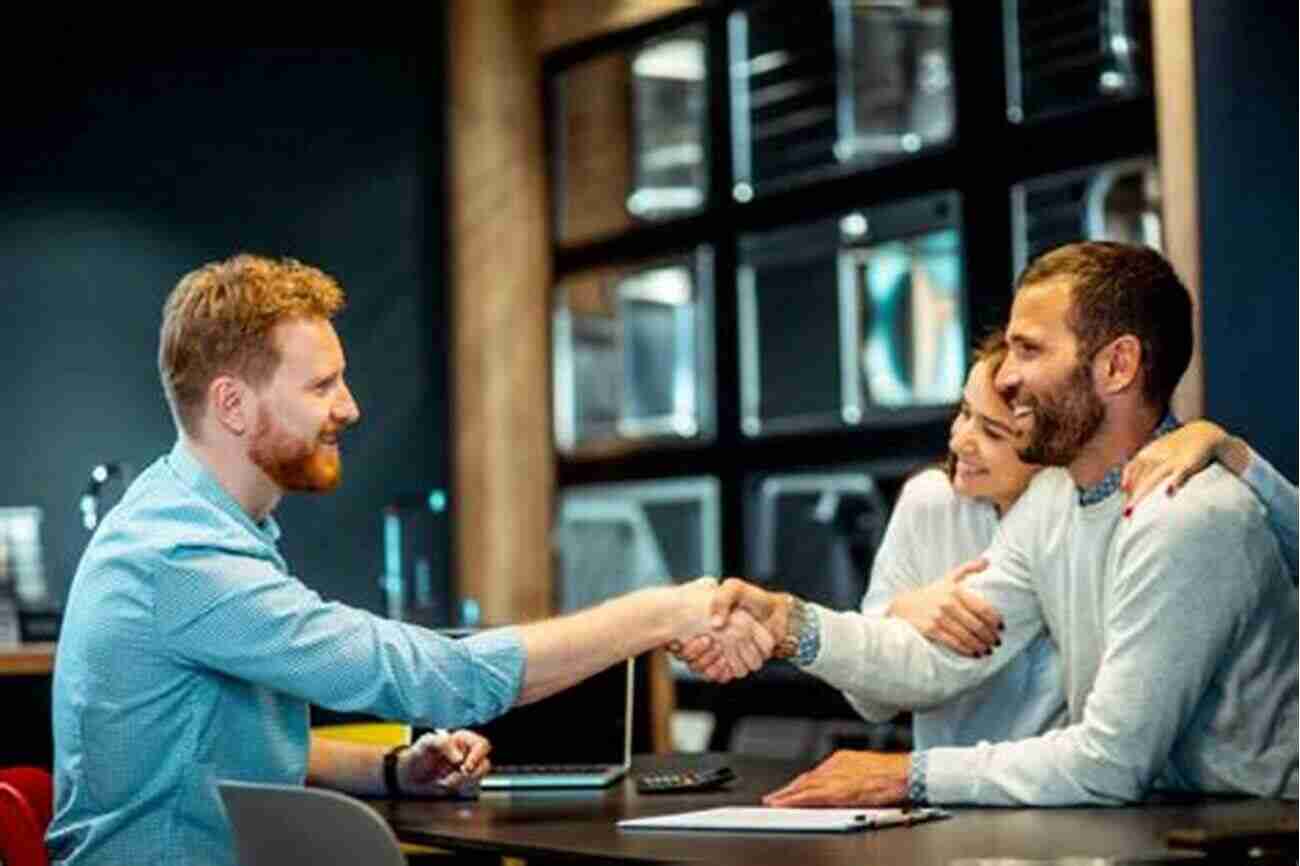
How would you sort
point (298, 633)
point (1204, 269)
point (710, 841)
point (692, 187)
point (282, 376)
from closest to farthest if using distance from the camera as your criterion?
point (710, 841)
point (298, 633)
point (282, 376)
point (1204, 269)
point (692, 187)

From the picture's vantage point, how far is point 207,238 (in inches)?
351

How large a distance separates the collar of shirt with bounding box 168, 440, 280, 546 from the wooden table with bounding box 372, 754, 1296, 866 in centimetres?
45

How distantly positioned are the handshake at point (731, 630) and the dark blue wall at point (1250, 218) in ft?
4.35

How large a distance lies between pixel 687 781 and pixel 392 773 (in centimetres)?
42

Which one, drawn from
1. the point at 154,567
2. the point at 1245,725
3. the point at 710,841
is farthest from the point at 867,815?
the point at 154,567

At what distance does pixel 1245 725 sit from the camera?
332cm

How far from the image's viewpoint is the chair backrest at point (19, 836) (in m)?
3.14

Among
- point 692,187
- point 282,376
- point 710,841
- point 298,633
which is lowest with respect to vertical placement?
point 710,841

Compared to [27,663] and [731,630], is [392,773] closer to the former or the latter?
[731,630]

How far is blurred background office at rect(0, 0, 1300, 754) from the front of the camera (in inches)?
292

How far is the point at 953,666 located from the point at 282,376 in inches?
41.0

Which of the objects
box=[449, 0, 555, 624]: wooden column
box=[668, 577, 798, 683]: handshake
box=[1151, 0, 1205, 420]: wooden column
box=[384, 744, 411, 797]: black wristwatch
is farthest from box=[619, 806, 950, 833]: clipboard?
box=[449, 0, 555, 624]: wooden column

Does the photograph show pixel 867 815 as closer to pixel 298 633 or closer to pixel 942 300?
pixel 298 633

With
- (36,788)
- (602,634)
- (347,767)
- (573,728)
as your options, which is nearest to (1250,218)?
(573,728)
